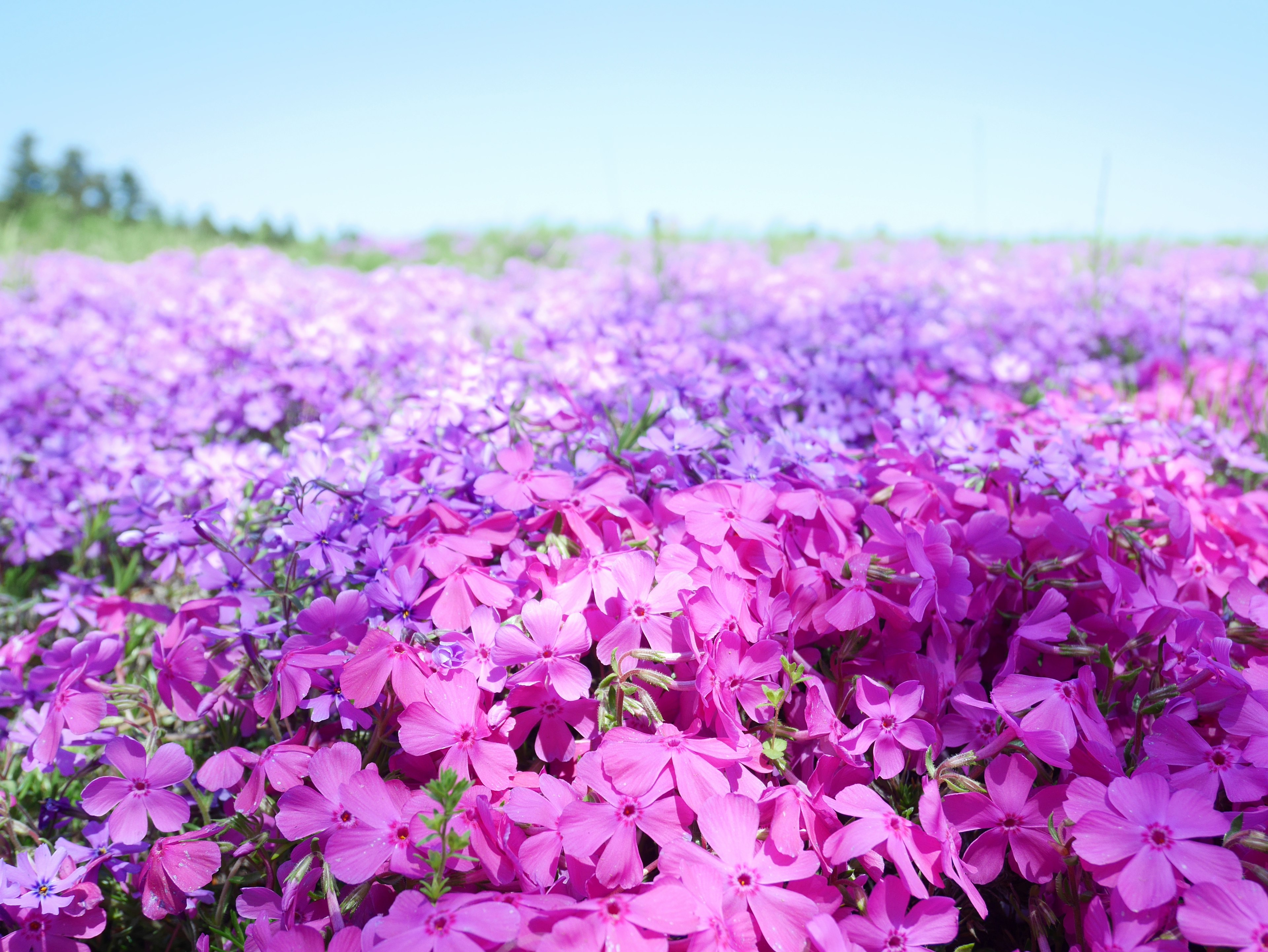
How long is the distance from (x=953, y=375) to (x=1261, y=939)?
9.35ft

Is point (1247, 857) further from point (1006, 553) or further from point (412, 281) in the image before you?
point (412, 281)

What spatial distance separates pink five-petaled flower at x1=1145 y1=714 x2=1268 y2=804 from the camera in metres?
1.12

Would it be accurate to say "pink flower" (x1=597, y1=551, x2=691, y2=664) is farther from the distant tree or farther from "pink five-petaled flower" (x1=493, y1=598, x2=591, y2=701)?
the distant tree

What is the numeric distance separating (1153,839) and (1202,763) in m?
0.21

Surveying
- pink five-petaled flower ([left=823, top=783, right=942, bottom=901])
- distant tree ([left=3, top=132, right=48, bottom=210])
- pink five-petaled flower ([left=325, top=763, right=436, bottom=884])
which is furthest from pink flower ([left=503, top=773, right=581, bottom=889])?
distant tree ([left=3, top=132, right=48, bottom=210])

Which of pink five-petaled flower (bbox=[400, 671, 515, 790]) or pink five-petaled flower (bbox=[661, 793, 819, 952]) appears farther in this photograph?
pink five-petaled flower (bbox=[400, 671, 515, 790])

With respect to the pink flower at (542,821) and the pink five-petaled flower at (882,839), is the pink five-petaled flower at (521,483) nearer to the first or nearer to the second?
the pink flower at (542,821)

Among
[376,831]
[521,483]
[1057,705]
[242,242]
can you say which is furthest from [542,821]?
[242,242]

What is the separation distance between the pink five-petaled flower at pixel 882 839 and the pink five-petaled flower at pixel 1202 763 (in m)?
0.39

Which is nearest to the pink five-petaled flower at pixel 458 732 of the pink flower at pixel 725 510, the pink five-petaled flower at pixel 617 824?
the pink five-petaled flower at pixel 617 824

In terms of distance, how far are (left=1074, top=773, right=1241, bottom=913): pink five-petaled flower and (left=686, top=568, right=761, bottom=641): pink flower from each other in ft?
1.78

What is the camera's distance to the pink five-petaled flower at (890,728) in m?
1.22

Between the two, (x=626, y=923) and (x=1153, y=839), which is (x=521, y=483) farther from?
(x=1153, y=839)

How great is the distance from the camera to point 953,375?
3479mm
